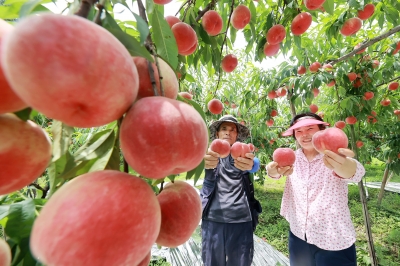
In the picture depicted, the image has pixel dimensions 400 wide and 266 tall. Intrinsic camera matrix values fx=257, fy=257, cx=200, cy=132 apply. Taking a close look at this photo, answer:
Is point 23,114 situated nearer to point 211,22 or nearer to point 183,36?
point 183,36

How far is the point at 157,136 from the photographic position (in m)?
0.44

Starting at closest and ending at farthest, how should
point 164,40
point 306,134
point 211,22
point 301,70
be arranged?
point 164,40, point 211,22, point 306,134, point 301,70

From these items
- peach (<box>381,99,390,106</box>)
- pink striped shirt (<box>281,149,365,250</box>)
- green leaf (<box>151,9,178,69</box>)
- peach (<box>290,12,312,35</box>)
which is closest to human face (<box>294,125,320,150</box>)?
pink striped shirt (<box>281,149,365,250</box>)

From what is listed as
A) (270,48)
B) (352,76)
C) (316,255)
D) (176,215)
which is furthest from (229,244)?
(352,76)

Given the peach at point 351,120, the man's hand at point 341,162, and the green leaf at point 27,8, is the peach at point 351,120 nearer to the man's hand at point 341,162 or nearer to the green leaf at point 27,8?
the man's hand at point 341,162

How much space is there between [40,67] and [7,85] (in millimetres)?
98

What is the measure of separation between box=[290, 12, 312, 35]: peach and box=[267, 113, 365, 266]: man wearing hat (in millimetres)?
746

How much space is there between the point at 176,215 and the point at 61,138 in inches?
11.3

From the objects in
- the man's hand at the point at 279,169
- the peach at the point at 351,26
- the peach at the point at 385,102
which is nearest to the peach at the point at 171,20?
the man's hand at the point at 279,169

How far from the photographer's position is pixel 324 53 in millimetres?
3781

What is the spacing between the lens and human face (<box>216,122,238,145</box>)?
2824 mm

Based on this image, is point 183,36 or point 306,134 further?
point 306,134

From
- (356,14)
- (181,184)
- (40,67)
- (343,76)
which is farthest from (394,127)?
(40,67)

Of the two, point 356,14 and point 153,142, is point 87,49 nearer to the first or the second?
point 153,142
